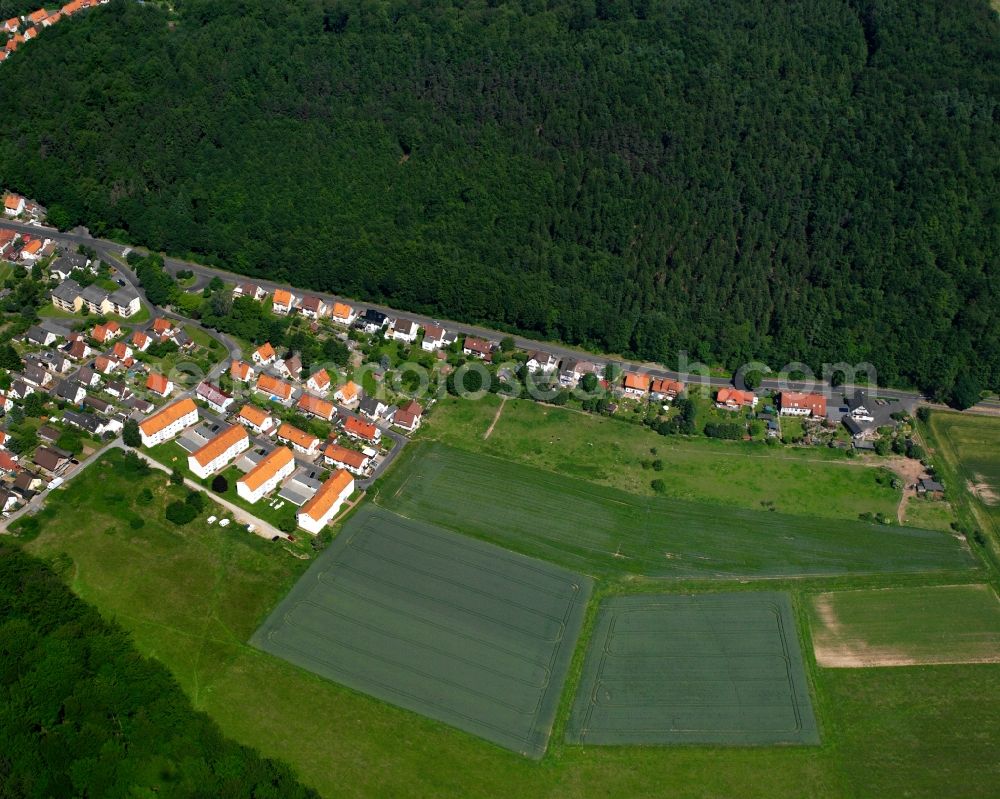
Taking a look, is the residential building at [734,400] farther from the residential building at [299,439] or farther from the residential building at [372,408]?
the residential building at [299,439]

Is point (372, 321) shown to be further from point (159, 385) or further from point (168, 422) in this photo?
point (168, 422)

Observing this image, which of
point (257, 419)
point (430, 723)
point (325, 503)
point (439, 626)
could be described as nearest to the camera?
point (430, 723)

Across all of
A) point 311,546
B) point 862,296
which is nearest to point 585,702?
point 311,546

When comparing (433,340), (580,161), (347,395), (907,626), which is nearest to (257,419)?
(347,395)

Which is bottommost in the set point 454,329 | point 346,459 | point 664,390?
point 664,390

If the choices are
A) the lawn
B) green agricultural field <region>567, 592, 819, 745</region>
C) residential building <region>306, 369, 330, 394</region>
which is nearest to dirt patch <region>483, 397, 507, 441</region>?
residential building <region>306, 369, 330, 394</region>

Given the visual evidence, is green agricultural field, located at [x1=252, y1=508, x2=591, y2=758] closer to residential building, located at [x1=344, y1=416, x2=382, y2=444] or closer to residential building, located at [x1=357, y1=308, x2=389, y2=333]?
residential building, located at [x1=344, y1=416, x2=382, y2=444]
